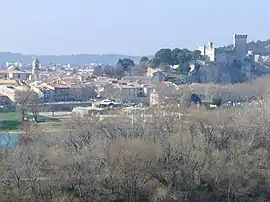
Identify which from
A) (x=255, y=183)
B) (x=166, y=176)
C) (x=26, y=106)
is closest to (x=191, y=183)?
(x=166, y=176)

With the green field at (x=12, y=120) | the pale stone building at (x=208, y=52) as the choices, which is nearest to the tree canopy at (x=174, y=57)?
the pale stone building at (x=208, y=52)

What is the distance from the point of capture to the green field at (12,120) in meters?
19.3

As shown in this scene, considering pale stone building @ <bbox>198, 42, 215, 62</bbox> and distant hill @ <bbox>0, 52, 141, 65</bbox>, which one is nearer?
pale stone building @ <bbox>198, 42, 215, 62</bbox>

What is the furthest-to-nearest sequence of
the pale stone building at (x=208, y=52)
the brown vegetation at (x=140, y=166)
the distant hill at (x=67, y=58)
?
1. the distant hill at (x=67, y=58)
2. the pale stone building at (x=208, y=52)
3. the brown vegetation at (x=140, y=166)

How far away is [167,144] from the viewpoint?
12180 millimetres

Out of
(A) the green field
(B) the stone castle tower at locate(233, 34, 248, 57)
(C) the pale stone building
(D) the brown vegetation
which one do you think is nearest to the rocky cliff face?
(C) the pale stone building

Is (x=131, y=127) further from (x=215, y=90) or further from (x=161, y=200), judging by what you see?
(x=215, y=90)

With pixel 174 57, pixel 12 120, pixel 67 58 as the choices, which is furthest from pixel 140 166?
pixel 67 58

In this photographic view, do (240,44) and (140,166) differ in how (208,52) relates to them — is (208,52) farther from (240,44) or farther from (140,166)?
(140,166)

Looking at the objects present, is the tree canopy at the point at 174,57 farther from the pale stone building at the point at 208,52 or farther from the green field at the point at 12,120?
the green field at the point at 12,120

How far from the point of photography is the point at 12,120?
21359 mm

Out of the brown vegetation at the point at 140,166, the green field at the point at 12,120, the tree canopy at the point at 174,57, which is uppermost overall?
the tree canopy at the point at 174,57

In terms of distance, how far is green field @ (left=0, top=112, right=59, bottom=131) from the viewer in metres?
19.3

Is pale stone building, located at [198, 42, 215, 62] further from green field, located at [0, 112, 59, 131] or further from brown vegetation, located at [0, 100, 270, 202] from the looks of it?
brown vegetation, located at [0, 100, 270, 202]
